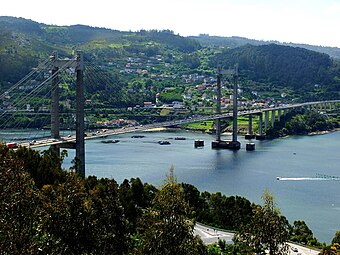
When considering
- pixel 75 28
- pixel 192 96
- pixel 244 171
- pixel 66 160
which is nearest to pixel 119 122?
pixel 66 160

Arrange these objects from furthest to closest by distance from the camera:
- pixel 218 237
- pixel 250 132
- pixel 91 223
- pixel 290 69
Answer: pixel 290 69 → pixel 250 132 → pixel 218 237 → pixel 91 223

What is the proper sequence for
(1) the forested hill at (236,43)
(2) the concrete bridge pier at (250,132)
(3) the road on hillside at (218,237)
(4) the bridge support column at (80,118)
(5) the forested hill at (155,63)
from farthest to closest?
1. (1) the forested hill at (236,43)
2. (5) the forested hill at (155,63)
3. (2) the concrete bridge pier at (250,132)
4. (4) the bridge support column at (80,118)
5. (3) the road on hillside at (218,237)

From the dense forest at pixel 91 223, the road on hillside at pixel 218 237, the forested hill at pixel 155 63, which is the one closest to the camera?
the dense forest at pixel 91 223

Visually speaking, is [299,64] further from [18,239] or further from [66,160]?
[18,239]

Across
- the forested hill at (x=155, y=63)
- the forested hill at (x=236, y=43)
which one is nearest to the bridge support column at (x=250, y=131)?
the forested hill at (x=155, y=63)

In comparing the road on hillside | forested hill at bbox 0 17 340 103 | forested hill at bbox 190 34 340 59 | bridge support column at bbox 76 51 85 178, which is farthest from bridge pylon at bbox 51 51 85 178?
forested hill at bbox 190 34 340 59

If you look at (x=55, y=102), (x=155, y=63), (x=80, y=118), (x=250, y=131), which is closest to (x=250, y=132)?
(x=250, y=131)

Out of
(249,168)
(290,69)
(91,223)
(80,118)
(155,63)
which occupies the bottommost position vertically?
(249,168)

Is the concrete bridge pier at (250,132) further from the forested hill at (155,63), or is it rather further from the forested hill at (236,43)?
the forested hill at (236,43)

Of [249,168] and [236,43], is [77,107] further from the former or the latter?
[236,43]
